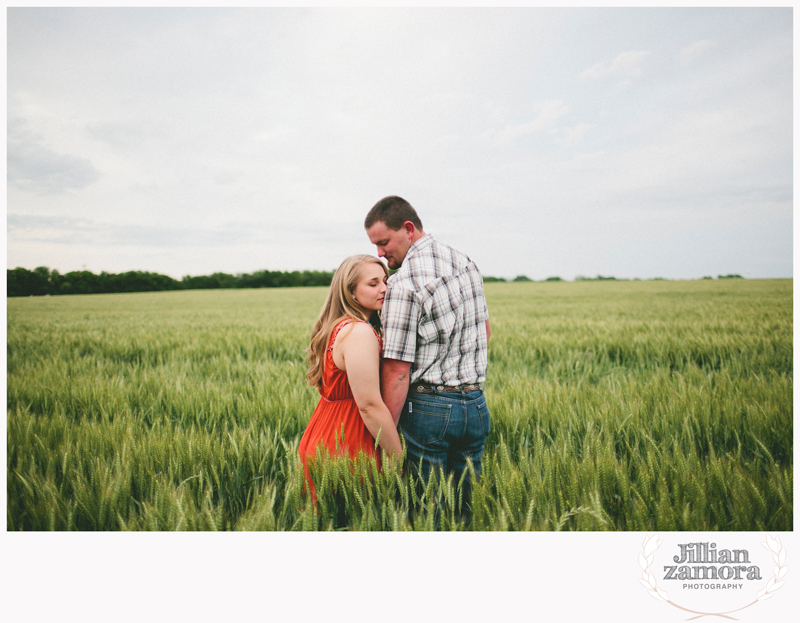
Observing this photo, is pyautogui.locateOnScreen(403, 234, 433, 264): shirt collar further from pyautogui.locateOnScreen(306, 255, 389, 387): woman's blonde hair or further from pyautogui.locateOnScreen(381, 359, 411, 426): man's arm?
pyautogui.locateOnScreen(381, 359, 411, 426): man's arm

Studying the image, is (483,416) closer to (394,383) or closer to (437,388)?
(437,388)

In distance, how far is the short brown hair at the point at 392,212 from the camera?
1.69 metres

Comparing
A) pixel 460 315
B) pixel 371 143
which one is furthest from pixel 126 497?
Answer: pixel 371 143

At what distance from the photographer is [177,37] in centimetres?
262

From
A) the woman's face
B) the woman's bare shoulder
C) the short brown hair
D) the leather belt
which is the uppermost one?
the short brown hair

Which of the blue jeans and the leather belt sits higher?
the leather belt

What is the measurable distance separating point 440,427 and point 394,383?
286 millimetres

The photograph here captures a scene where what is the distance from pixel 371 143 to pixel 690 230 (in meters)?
2.84

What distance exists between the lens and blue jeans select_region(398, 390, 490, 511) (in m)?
1.61

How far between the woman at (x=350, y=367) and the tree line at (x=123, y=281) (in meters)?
2.56

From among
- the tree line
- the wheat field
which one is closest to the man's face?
the wheat field

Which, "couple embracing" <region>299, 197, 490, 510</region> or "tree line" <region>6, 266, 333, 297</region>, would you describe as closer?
"couple embracing" <region>299, 197, 490, 510</region>
